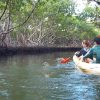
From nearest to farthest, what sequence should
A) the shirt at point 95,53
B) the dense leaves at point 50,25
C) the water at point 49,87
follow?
the water at point 49,87, the shirt at point 95,53, the dense leaves at point 50,25

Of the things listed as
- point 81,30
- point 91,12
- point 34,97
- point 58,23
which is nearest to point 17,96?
point 34,97

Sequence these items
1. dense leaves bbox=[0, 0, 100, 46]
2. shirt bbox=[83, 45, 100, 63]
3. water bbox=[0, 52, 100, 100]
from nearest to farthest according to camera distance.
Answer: water bbox=[0, 52, 100, 100] < shirt bbox=[83, 45, 100, 63] < dense leaves bbox=[0, 0, 100, 46]

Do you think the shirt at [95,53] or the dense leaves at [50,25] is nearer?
the shirt at [95,53]

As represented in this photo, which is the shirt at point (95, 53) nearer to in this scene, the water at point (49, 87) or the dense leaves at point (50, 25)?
the water at point (49, 87)

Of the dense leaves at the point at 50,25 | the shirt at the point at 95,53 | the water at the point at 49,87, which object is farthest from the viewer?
the dense leaves at the point at 50,25

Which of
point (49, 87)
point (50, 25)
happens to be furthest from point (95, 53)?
point (50, 25)

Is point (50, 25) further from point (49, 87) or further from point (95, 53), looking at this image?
point (49, 87)

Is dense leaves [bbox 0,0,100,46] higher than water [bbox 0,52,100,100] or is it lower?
higher

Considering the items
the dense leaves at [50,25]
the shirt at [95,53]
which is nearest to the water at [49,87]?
the shirt at [95,53]

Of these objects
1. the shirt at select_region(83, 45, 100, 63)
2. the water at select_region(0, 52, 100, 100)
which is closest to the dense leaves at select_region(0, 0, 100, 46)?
the water at select_region(0, 52, 100, 100)

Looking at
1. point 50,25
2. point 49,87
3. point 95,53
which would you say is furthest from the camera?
point 50,25

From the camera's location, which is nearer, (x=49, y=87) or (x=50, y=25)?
(x=49, y=87)

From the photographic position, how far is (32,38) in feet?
153

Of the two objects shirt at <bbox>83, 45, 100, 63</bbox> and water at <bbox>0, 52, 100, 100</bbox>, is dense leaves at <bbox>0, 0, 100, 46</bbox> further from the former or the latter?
shirt at <bbox>83, 45, 100, 63</bbox>
